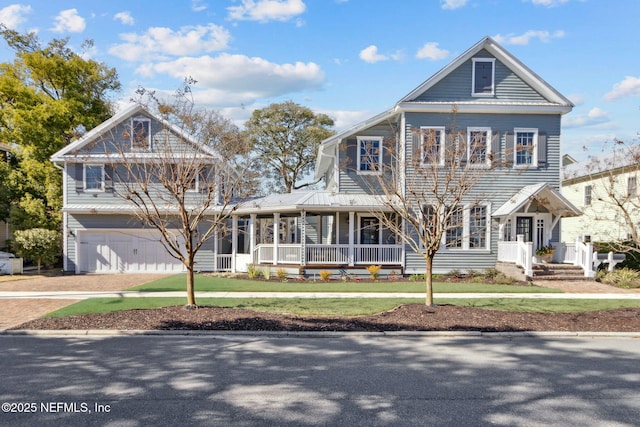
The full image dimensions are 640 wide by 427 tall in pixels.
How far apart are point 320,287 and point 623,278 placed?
38.5 feet

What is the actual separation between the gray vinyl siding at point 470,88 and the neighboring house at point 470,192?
0.04 m

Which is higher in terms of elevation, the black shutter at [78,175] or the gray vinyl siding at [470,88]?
the gray vinyl siding at [470,88]

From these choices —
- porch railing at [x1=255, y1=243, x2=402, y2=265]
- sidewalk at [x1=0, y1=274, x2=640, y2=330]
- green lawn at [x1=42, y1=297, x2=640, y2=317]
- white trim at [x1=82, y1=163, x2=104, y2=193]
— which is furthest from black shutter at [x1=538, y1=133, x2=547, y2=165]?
white trim at [x1=82, y1=163, x2=104, y2=193]

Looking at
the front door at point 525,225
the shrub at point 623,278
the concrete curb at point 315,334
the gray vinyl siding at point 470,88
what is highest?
the gray vinyl siding at point 470,88

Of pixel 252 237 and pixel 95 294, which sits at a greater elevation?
pixel 252 237

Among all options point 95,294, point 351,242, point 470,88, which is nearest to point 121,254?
point 95,294

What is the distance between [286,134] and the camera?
40.7 metres

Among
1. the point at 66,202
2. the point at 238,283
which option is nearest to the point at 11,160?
the point at 66,202

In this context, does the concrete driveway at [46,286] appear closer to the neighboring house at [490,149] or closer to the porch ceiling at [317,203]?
the porch ceiling at [317,203]

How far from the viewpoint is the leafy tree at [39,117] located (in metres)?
22.5

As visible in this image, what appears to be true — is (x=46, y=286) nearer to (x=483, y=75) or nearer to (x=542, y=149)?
(x=483, y=75)

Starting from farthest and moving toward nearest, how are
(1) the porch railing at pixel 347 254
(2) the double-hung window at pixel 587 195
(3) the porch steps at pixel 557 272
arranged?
1. (2) the double-hung window at pixel 587 195
2. (1) the porch railing at pixel 347 254
3. (3) the porch steps at pixel 557 272

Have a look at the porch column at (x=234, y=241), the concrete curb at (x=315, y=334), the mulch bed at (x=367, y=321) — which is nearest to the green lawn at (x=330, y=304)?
the mulch bed at (x=367, y=321)

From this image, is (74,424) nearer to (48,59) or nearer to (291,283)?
(291,283)
